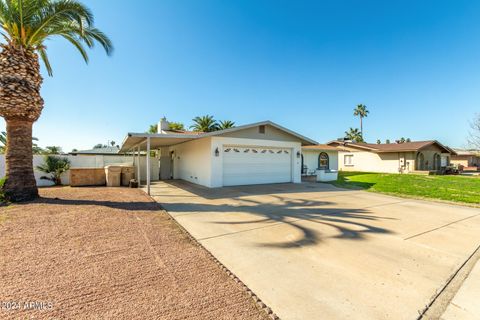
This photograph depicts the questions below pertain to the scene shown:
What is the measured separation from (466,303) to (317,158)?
18.9m

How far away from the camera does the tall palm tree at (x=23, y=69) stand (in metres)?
6.97

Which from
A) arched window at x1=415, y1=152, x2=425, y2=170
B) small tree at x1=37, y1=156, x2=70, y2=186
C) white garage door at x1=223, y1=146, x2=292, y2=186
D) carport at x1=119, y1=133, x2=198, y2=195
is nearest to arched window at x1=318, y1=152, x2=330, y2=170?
white garage door at x1=223, y1=146, x2=292, y2=186

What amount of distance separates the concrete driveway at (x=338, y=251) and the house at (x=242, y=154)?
4453mm

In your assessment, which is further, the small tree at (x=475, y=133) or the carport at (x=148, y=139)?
the small tree at (x=475, y=133)

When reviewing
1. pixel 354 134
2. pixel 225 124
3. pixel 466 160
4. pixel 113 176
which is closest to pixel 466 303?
pixel 113 176

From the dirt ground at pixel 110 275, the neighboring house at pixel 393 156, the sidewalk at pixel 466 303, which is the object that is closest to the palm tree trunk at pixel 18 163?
the dirt ground at pixel 110 275

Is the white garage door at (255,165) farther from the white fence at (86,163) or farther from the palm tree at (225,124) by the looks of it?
the palm tree at (225,124)

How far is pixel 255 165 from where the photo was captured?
12.6 metres

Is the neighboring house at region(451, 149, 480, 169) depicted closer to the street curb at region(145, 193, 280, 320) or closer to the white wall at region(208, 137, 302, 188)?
the white wall at region(208, 137, 302, 188)

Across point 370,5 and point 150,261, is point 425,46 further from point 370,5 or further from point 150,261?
point 150,261

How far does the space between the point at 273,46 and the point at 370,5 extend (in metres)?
5.25

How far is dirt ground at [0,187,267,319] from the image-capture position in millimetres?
2178

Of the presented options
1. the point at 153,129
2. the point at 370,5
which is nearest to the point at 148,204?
the point at 370,5

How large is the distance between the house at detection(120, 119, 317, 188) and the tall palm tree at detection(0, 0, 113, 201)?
3.68 m
